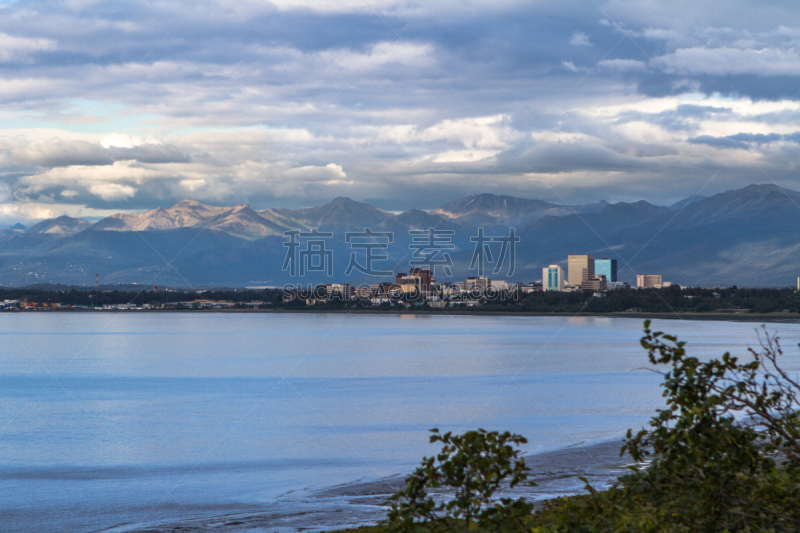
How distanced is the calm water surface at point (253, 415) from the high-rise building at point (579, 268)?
10542 cm

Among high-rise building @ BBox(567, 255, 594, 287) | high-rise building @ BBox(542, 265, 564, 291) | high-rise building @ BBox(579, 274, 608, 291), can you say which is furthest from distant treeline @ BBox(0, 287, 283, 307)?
high-rise building @ BBox(567, 255, 594, 287)

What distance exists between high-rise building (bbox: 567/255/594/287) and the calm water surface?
4150 inches

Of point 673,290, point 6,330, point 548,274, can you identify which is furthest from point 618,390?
point 548,274

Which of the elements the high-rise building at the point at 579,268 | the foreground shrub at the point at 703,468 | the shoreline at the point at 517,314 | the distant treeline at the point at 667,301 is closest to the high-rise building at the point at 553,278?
the high-rise building at the point at 579,268

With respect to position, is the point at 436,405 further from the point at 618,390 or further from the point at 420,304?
the point at 420,304

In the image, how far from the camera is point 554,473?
15773mm

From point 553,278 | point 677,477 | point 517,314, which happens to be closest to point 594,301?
point 517,314

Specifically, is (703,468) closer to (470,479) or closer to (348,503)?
(470,479)

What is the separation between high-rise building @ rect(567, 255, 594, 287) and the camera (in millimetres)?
160125

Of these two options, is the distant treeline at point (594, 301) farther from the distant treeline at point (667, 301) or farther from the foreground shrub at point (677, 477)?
the foreground shrub at point (677, 477)

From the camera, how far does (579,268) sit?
162000 mm

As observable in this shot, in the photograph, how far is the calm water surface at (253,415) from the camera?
1550cm

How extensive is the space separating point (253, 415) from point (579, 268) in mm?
142738

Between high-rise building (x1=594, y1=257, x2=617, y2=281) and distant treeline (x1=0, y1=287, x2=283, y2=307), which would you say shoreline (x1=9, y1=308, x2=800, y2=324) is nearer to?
distant treeline (x1=0, y1=287, x2=283, y2=307)
